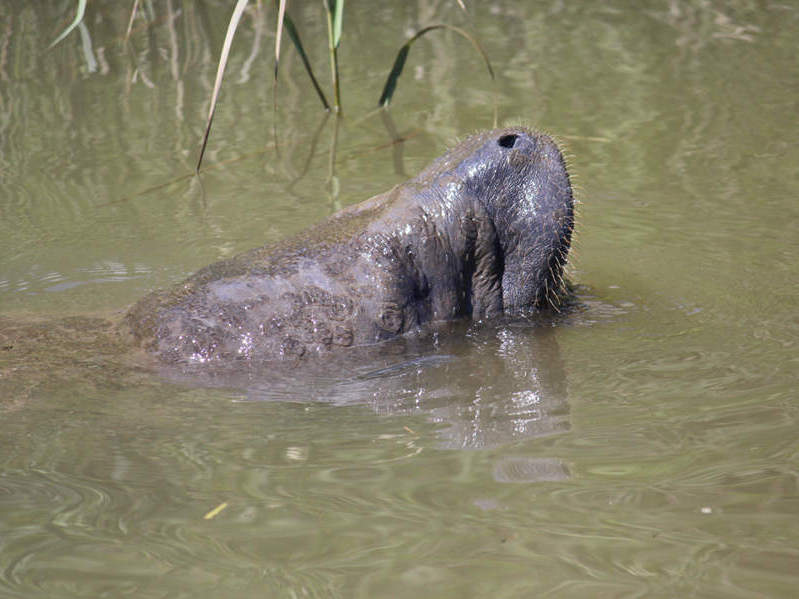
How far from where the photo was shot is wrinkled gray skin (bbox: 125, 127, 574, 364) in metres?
4.82

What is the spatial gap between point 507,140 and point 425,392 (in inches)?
46.6

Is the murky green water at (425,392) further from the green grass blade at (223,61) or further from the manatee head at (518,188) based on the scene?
the green grass blade at (223,61)

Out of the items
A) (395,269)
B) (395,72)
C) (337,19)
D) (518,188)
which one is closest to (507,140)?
(518,188)

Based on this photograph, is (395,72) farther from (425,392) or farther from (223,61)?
(425,392)

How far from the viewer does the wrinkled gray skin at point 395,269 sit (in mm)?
4824

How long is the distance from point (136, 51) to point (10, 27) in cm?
203

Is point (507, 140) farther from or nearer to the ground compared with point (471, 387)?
farther from the ground

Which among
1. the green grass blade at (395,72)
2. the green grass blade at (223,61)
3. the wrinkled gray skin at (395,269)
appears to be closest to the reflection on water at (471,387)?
the wrinkled gray skin at (395,269)

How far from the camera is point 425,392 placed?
4.88 meters

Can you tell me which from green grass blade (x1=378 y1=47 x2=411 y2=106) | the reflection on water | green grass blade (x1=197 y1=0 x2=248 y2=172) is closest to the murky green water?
the reflection on water

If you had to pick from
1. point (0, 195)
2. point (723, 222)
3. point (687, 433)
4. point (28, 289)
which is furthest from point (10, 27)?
point (687, 433)

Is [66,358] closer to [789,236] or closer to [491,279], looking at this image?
[491,279]

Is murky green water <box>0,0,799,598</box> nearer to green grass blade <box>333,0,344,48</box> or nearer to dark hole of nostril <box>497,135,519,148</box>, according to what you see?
dark hole of nostril <box>497,135,519,148</box>

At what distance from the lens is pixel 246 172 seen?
8.77 meters
